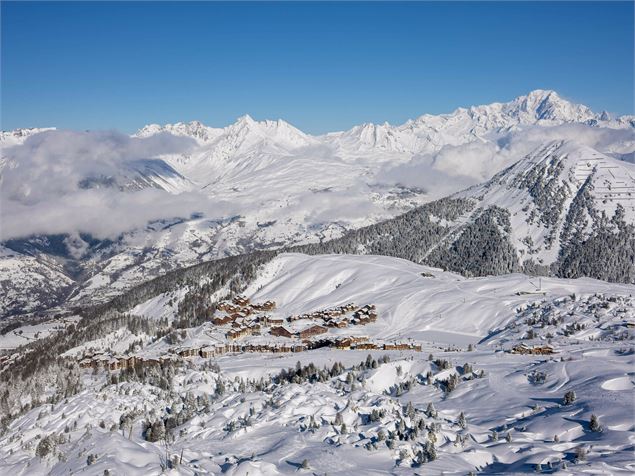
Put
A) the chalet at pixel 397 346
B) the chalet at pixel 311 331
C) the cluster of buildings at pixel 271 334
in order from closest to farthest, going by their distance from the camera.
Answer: the chalet at pixel 397 346
the cluster of buildings at pixel 271 334
the chalet at pixel 311 331

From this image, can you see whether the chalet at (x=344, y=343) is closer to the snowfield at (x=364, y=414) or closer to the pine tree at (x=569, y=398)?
the snowfield at (x=364, y=414)

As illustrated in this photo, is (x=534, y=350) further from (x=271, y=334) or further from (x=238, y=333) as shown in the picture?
(x=238, y=333)

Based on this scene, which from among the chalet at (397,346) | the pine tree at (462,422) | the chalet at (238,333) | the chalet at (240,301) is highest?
the pine tree at (462,422)

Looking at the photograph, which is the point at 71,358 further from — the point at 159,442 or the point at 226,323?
the point at 159,442

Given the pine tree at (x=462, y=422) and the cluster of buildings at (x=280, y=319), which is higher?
the pine tree at (x=462, y=422)

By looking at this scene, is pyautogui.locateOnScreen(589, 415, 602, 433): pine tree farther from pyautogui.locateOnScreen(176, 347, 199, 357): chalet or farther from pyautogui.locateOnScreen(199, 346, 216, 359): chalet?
pyautogui.locateOnScreen(176, 347, 199, 357): chalet

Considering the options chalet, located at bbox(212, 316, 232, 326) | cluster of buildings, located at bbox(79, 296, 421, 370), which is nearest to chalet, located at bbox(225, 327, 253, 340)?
cluster of buildings, located at bbox(79, 296, 421, 370)

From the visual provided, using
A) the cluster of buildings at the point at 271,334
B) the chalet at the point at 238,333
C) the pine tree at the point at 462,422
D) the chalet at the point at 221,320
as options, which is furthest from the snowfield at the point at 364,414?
the chalet at the point at 221,320
